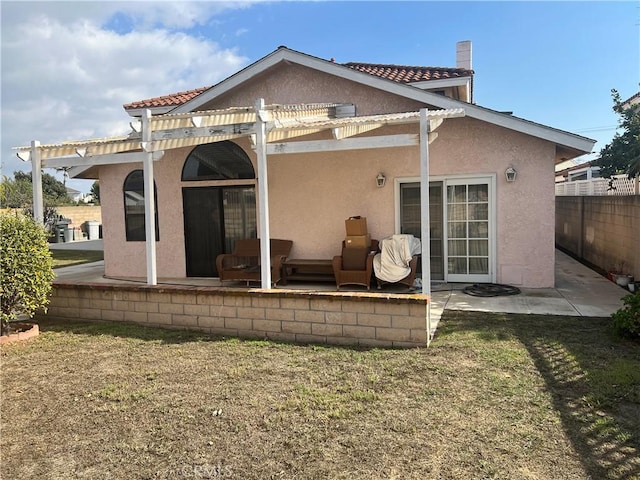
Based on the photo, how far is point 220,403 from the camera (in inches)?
190

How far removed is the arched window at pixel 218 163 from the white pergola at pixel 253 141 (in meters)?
2.30

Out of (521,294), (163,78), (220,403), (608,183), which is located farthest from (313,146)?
(163,78)

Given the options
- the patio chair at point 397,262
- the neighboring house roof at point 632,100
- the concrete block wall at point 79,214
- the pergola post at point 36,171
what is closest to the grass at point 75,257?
the pergola post at point 36,171

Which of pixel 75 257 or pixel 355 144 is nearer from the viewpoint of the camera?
pixel 355 144

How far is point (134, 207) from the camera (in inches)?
490

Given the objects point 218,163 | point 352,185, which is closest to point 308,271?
point 352,185

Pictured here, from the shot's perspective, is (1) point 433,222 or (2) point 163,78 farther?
(2) point 163,78

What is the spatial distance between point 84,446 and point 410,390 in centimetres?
326

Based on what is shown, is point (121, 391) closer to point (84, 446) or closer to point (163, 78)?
point (84, 446)

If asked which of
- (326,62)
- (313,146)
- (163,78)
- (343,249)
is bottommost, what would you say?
(343,249)

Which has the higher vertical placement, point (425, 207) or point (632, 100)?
point (632, 100)

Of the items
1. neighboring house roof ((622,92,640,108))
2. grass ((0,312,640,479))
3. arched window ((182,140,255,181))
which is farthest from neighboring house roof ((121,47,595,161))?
Result: neighboring house roof ((622,92,640,108))

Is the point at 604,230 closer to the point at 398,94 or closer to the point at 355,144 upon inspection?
the point at 398,94

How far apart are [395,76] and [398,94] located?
2844mm
